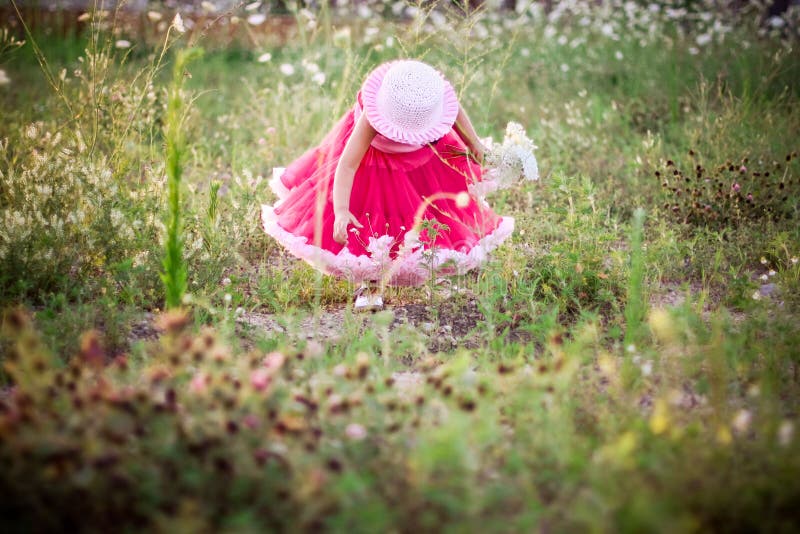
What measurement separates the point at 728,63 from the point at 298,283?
14.3ft

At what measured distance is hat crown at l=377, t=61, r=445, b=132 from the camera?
8.60 ft

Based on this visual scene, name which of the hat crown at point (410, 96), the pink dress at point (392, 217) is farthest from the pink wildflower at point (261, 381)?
the hat crown at point (410, 96)

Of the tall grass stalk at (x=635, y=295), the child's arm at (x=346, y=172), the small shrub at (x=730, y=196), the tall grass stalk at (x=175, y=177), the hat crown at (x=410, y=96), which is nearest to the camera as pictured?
the tall grass stalk at (x=175, y=177)

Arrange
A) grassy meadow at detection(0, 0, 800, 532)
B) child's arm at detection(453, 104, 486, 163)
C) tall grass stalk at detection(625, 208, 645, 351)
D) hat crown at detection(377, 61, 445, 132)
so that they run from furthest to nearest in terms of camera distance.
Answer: child's arm at detection(453, 104, 486, 163)
hat crown at detection(377, 61, 445, 132)
tall grass stalk at detection(625, 208, 645, 351)
grassy meadow at detection(0, 0, 800, 532)

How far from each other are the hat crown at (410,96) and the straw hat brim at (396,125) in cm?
2

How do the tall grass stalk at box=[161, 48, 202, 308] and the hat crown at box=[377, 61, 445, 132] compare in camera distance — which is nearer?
the tall grass stalk at box=[161, 48, 202, 308]

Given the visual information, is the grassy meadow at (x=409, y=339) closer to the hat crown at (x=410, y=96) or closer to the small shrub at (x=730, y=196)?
the small shrub at (x=730, y=196)

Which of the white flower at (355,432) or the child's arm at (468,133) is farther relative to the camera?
the child's arm at (468,133)

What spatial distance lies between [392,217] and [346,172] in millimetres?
290

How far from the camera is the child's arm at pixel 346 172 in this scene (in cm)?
272

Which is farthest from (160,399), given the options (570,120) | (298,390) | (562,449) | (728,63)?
(728,63)

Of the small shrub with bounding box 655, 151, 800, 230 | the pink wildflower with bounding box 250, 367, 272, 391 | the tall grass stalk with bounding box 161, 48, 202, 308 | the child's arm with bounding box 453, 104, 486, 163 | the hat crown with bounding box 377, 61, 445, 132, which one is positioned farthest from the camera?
the small shrub with bounding box 655, 151, 800, 230

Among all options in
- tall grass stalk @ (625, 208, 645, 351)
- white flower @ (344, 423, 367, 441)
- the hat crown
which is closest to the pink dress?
the hat crown

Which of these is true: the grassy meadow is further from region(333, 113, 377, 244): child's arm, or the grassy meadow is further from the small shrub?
region(333, 113, 377, 244): child's arm
